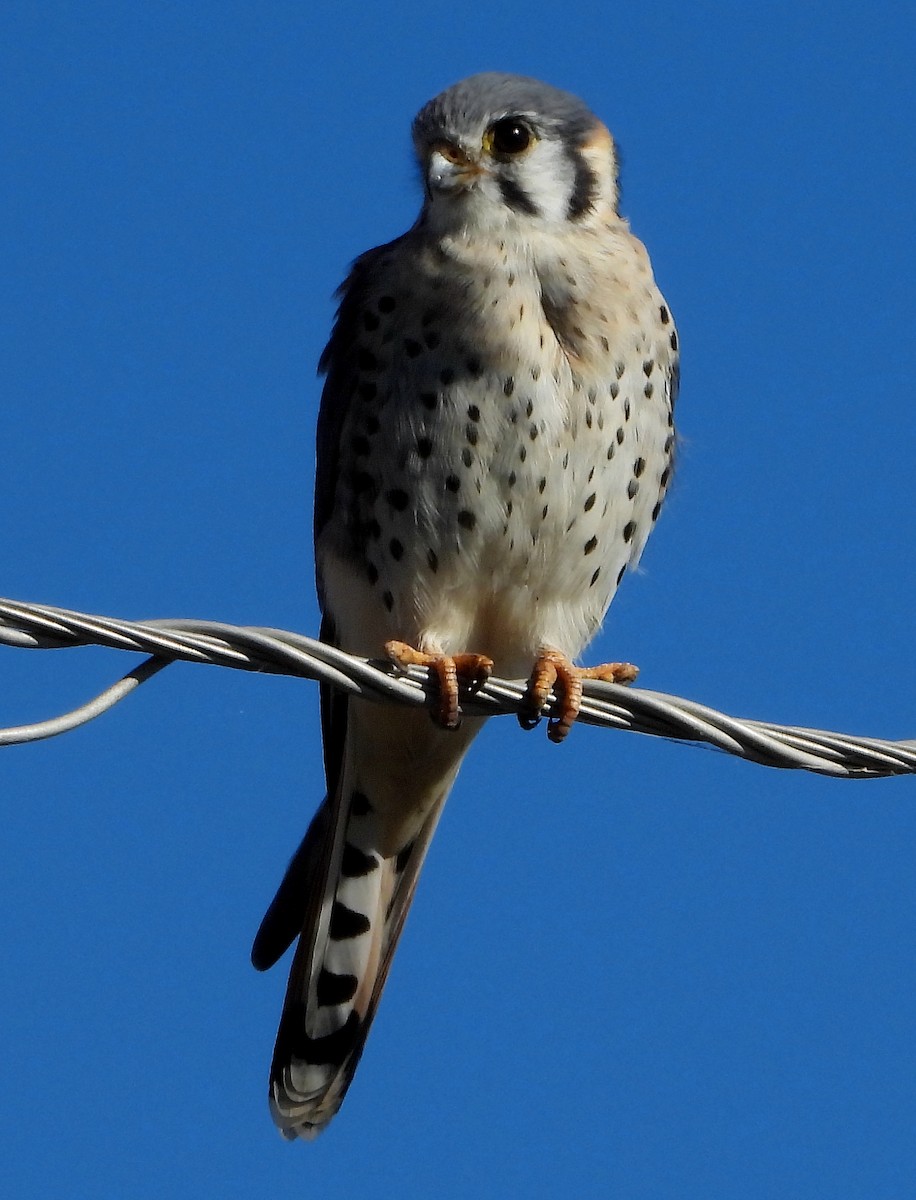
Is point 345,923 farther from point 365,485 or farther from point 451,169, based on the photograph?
point 451,169

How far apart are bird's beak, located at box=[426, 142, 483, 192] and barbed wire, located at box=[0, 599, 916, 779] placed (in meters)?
1.49

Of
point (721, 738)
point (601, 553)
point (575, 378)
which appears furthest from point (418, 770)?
point (721, 738)

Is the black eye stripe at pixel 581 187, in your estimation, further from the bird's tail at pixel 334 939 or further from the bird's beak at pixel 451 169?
the bird's tail at pixel 334 939

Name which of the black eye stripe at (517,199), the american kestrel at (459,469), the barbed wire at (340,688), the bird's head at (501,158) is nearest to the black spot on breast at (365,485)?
the american kestrel at (459,469)

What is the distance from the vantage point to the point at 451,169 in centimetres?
424

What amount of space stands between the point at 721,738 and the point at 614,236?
76.3 inches

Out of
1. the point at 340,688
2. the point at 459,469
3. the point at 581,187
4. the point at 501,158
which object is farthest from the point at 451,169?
the point at 340,688

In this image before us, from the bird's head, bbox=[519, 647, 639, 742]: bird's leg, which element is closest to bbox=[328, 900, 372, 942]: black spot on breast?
bbox=[519, 647, 639, 742]: bird's leg

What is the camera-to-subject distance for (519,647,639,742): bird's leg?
359cm

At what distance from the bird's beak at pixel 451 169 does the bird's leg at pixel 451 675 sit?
118cm

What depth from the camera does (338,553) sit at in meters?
4.41

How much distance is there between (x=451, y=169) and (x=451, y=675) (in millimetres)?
1350

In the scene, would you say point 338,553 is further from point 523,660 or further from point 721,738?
point 721,738

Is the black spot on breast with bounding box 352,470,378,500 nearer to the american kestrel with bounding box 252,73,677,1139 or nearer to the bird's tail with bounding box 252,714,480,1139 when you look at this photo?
the american kestrel with bounding box 252,73,677,1139
